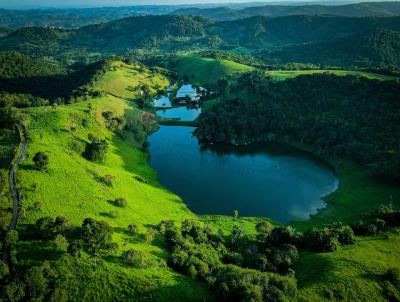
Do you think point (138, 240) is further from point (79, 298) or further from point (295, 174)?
point (295, 174)

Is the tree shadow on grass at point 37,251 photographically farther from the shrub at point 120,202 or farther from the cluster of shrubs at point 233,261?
the shrub at point 120,202

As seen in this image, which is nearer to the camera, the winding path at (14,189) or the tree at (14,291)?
the tree at (14,291)

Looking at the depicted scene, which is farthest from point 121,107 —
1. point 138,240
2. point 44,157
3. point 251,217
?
point 138,240

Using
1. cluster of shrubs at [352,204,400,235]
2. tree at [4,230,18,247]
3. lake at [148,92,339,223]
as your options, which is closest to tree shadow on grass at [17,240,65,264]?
tree at [4,230,18,247]

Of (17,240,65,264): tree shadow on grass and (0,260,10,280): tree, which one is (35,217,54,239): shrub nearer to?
(17,240,65,264): tree shadow on grass

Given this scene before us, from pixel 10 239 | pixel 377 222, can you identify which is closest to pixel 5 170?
pixel 10 239

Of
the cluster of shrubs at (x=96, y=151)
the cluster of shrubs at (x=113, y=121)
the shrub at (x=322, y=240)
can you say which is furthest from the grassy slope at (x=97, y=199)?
the shrub at (x=322, y=240)

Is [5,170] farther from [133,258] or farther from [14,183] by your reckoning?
[133,258]
